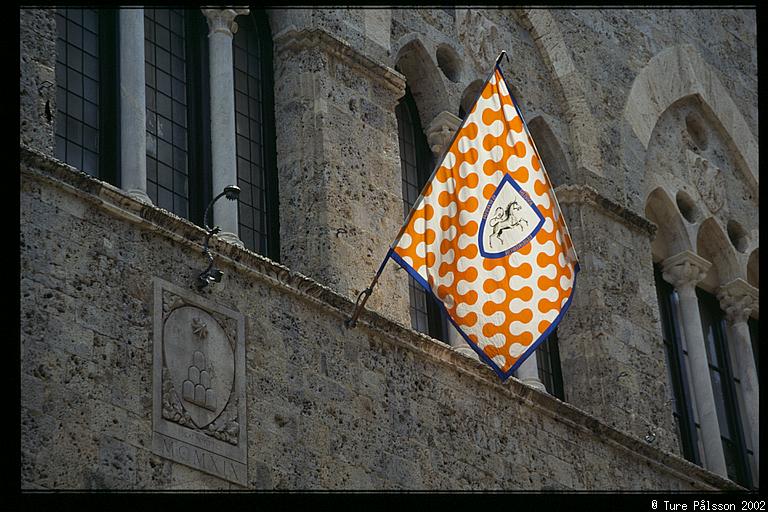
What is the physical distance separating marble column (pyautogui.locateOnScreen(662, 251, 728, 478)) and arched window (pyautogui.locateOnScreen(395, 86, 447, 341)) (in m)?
3.47

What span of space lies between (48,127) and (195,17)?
279 cm

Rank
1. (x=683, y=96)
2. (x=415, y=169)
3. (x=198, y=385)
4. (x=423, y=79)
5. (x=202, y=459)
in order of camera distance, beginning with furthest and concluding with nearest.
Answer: (x=683, y=96)
(x=423, y=79)
(x=415, y=169)
(x=198, y=385)
(x=202, y=459)

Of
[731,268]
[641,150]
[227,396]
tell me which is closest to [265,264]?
[227,396]

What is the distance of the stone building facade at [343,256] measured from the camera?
11.5 m

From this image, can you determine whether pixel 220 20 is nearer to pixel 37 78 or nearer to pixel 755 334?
pixel 37 78

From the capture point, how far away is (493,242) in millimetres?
13133

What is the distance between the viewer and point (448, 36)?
636 inches

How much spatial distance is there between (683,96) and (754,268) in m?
1.95

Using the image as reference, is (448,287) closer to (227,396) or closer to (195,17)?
(227,396)

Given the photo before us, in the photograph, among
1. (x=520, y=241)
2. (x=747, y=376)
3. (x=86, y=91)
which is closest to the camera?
(x=86, y=91)

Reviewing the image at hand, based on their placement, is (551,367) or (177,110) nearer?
(177,110)

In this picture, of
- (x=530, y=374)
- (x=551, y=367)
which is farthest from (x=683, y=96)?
(x=530, y=374)

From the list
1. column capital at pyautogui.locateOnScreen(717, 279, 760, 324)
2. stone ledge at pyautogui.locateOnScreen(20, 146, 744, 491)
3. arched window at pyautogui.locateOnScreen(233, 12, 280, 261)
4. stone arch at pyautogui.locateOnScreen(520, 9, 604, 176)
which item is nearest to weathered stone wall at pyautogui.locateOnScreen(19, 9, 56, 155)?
stone ledge at pyautogui.locateOnScreen(20, 146, 744, 491)

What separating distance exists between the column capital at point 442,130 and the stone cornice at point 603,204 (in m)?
1.56
